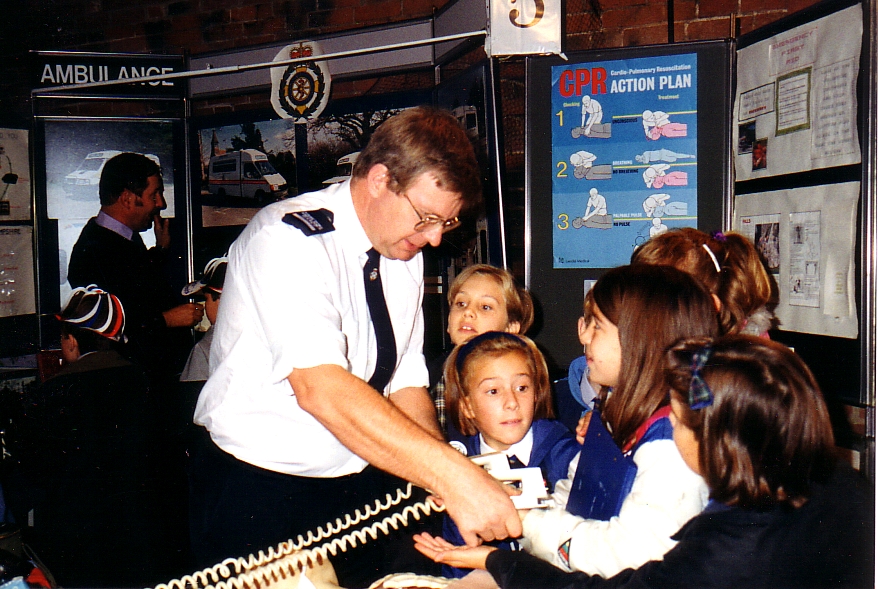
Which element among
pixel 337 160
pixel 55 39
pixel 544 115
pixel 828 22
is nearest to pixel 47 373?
pixel 337 160

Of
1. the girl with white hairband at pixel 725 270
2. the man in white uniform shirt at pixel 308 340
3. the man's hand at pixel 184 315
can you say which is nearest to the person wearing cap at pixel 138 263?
the man's hand at pixel 184 315

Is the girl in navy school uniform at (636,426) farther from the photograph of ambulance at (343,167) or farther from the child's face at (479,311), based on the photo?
the photograph of ambulance at (343,167)

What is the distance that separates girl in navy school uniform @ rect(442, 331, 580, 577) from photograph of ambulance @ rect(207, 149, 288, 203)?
190cm

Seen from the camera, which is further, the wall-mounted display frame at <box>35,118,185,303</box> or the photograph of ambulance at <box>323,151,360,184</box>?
the wall-mounted display frame at <box>35,118,185,303</box>

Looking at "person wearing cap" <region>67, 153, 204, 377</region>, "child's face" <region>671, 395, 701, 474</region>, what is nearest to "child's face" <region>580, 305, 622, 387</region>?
"child's face" <region>671, 395, 701, 474</region>

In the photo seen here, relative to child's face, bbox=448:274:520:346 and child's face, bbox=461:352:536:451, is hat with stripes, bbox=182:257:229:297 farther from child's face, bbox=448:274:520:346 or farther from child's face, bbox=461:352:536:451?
child's face, bbox=461:352:536:451

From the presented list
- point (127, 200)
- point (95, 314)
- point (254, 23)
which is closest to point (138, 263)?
point (127, 200)

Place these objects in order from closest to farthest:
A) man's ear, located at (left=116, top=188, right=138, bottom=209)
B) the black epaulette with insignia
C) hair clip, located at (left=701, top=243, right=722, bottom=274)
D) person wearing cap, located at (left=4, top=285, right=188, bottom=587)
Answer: the black epaulette with insignia < hair clip, located at (left=701, top=243, right=722, bottom=274) < person wearing cap, located at (left=4, top=285, right=188, bottom=587) < man's ear, located at (left=116, top=188, right=138, bottom=209)

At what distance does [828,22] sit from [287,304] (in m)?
1.91

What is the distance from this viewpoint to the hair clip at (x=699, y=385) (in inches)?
51.7

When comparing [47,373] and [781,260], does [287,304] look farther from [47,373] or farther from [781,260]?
[47,373]

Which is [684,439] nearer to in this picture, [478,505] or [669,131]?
[478,505]

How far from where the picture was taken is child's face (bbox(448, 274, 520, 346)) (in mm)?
2719

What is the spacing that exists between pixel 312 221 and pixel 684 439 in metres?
0.97
